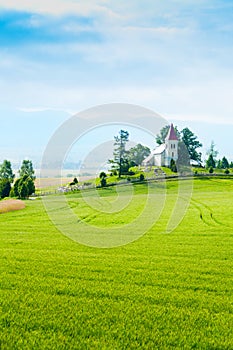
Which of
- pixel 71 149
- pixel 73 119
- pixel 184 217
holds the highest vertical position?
pixel 73 119

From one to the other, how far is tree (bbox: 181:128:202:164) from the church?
12.6m

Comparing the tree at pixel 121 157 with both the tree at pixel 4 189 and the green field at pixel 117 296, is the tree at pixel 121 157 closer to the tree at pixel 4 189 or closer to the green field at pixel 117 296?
the tree at pixel 4 189

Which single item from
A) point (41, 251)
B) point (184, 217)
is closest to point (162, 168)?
point (184, 217)

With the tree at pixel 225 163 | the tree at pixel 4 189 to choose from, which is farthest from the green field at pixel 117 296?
the tree at pixel 225 163

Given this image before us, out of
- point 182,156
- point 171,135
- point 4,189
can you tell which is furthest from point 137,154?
point 4,189

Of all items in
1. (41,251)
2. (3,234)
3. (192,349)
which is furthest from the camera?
(3,234)

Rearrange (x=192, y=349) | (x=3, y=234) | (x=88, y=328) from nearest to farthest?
(x=192, y=349) → (x=88, y=328) → (x=3, y=234)

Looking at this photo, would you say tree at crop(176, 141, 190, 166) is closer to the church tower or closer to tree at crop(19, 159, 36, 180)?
the church tower

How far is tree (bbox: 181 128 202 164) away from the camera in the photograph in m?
83.8

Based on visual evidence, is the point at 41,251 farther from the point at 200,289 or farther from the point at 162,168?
the point at 162,168

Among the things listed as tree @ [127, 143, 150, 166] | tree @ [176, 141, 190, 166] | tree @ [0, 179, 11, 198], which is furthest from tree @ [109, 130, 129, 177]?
tree @ [176, 141, 190, 166]

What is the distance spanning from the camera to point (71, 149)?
44.6ft

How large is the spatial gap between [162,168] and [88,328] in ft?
188

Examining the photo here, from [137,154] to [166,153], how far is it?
625 inches
